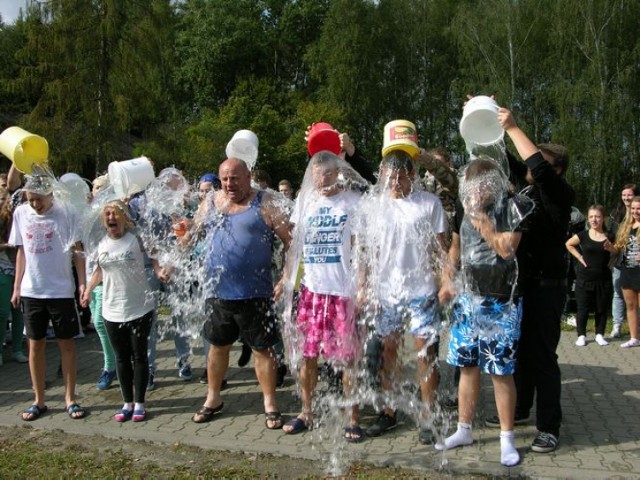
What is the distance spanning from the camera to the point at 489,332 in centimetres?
383

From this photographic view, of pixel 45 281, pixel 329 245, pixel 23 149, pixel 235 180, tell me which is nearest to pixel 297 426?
pixel 329 245

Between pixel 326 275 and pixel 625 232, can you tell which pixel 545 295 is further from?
pixel 625 232

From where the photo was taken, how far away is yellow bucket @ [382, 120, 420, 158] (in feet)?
13.3

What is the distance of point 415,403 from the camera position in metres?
4.28

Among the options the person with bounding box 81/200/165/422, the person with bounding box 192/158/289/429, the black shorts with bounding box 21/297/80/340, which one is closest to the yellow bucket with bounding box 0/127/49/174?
the person with bounding box 81/200/165/422

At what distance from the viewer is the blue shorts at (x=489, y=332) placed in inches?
149

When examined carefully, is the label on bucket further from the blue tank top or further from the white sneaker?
the white sneaker

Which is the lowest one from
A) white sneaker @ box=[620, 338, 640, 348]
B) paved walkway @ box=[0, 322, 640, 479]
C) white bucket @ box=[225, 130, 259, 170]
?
white sneaker @ box=[620, 338, 640, 348]

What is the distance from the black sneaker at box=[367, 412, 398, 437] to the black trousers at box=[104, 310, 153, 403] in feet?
6.02

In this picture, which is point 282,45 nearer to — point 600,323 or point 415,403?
point 600,323

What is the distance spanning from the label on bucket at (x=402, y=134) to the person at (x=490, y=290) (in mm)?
450

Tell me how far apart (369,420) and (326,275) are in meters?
1.30

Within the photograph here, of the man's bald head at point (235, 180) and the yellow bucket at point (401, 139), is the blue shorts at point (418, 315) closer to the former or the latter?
the yellow bucket at point (401, 139)

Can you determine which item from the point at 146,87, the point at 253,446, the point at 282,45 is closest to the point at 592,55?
the point at 146,87
